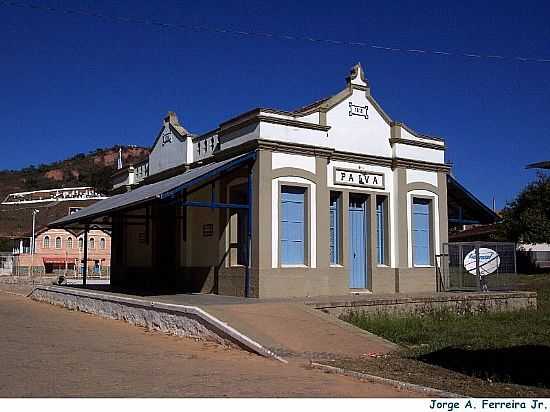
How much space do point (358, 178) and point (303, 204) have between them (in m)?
2.05

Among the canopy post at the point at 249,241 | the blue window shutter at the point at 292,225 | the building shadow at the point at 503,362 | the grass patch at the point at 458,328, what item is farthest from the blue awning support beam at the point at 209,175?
the building shadow at the point at 503,362

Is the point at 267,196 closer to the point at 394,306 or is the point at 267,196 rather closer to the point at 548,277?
the point at 394,306

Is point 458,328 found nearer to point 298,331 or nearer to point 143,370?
point 298,331

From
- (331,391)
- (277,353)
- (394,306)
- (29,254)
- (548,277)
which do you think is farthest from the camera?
(29,254)

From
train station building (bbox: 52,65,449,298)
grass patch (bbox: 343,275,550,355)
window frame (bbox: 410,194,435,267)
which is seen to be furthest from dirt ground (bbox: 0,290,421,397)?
window frame (bbox: 410,194,435,267)

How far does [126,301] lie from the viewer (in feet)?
50.2

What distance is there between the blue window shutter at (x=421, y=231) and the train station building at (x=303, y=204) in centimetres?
4

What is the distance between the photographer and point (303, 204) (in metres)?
17.0

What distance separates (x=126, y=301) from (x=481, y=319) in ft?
27.5

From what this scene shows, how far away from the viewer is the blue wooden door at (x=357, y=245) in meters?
18.2

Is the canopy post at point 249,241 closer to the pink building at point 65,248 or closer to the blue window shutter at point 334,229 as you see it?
the blue window shutter at point 334,229

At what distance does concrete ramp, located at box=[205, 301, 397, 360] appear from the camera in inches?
417

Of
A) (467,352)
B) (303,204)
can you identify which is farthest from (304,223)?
(467,352)

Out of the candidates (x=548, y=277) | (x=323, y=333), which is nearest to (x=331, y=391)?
(x=323, y=333)
